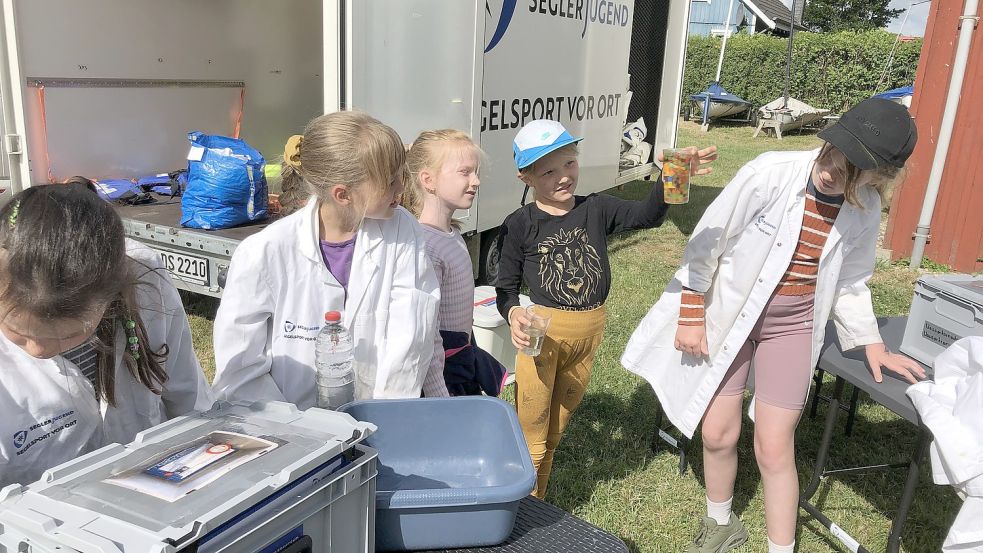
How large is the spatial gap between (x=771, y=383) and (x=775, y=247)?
19.2 inches

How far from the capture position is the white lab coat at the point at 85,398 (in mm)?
1391

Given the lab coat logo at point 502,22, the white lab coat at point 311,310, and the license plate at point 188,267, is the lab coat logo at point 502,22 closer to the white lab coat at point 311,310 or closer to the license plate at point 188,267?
the license plate at point 188,267

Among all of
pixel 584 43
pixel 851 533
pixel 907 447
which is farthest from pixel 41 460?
pixel 584 43

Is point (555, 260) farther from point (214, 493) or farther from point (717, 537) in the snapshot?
point (214, 493)

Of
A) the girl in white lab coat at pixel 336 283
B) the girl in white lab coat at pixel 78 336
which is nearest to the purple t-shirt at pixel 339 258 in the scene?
the girl in white lab coat at pixel 336 283

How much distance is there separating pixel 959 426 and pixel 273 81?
5874 millimetres

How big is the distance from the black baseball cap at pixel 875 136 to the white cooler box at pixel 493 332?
1.96 metres

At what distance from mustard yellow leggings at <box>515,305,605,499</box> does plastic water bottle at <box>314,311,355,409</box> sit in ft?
3.33

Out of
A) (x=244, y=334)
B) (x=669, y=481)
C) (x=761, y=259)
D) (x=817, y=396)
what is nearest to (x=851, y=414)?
(x=817, y=396)

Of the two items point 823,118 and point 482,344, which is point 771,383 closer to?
point 482,344

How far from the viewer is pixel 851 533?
123 inches

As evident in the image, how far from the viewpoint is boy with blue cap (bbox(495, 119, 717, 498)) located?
108 inches

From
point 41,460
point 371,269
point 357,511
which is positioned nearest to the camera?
point 357,511

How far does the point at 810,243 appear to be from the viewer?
2531mm
